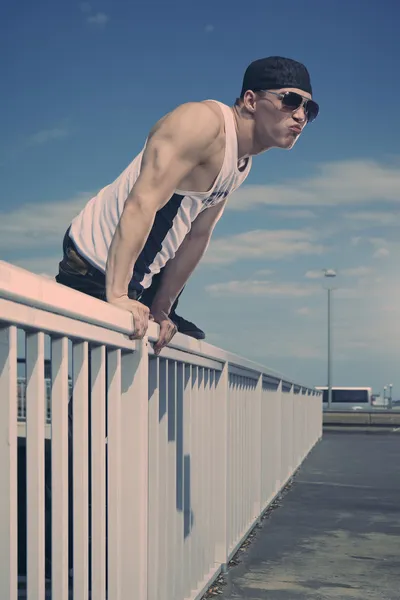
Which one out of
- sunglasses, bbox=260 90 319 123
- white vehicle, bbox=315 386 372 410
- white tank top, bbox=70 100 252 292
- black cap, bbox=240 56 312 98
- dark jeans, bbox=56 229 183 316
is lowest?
white vehicle, bbox=315 386 372 410

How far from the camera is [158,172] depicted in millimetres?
3529

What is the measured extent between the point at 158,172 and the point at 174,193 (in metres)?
0.41

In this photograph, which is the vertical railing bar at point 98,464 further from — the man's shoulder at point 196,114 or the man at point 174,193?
the man's shoulder at point 196,114

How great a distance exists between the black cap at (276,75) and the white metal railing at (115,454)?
45.0 inches

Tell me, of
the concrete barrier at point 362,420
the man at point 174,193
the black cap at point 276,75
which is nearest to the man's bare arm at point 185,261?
the man at point 174,193

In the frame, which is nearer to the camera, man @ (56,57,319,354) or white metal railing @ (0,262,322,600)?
white metal railing @ (0,262,322,600)

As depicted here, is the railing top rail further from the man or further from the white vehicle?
the white vehicle

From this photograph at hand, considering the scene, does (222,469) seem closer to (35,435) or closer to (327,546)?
(327,546)

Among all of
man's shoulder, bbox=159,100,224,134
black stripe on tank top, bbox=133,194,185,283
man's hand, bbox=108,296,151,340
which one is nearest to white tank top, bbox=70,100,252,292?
black stripe on tank top, bbox=133,194,185,283

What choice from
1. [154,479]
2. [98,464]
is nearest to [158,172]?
[154,479]

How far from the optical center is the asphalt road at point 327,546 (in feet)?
15.3

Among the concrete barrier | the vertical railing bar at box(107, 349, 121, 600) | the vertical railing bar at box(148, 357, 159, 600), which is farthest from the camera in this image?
the concrete barrier

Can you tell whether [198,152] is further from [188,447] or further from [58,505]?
[58,505]

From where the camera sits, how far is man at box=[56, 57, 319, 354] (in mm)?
3459
